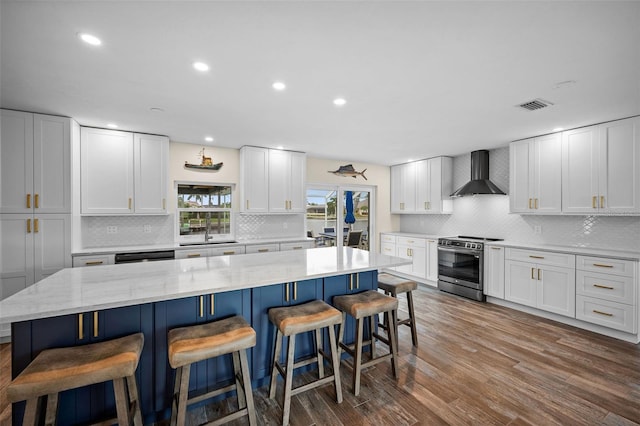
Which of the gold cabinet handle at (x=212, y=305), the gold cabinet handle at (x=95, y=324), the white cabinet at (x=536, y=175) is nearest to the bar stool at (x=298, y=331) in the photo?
the gold cabinet handle at (x=212, y=305)

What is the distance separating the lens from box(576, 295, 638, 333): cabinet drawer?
3.04 m

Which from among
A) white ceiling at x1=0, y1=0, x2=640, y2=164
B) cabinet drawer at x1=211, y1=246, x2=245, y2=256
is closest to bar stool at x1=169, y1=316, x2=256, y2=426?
white ceiling at x1=0, y1=0, x2=640, y2=164

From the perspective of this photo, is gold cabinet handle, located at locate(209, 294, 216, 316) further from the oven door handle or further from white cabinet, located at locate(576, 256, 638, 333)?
white cabinet, located at locate(576, 256, 638, 333)

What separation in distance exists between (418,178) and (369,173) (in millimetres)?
1091

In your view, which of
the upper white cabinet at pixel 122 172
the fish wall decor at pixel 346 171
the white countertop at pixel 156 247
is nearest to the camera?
the white countertop at pixel 156 247

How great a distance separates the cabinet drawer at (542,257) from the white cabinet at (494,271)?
Answer: 13 centimetres

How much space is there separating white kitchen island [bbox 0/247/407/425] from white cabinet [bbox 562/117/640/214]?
2.95 meters

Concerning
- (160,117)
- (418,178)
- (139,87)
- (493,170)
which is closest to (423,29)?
(139,87)

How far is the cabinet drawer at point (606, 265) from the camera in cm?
306

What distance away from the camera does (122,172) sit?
12.7 feet

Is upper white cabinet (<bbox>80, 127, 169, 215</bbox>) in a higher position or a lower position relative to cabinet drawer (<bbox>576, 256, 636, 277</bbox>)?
higher

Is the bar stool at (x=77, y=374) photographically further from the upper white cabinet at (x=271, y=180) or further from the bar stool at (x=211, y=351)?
the upper white cabinet at (x=271, y=180)

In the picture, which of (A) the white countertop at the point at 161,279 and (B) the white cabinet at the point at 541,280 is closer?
(A) the white countertop at the point at 161,279

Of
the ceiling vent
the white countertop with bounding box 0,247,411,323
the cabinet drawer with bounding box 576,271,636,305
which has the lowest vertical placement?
the cabinet drawer with bounding box 576,271,636,305
